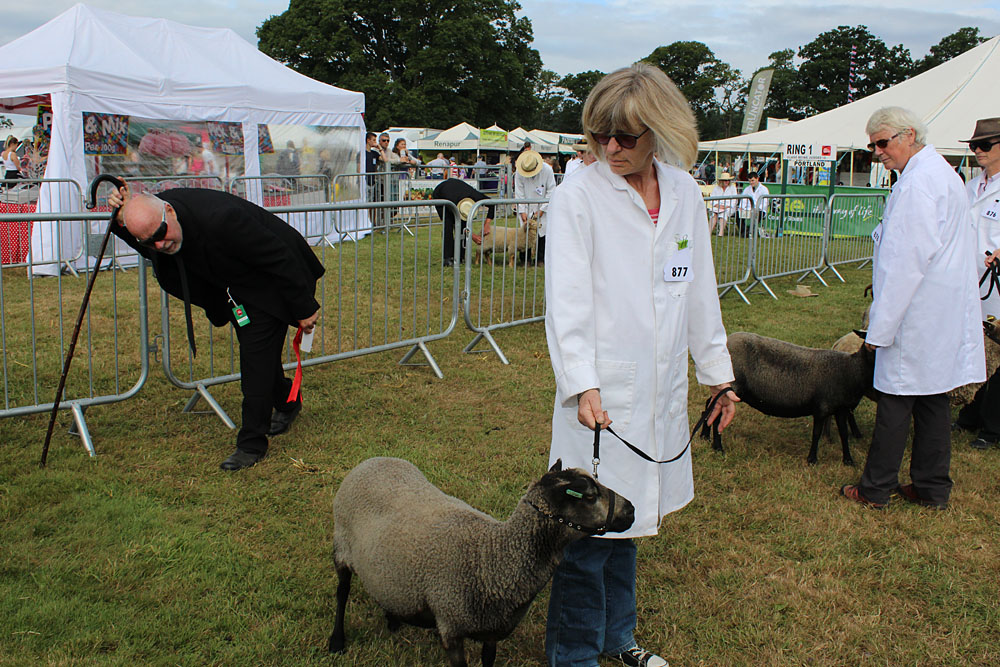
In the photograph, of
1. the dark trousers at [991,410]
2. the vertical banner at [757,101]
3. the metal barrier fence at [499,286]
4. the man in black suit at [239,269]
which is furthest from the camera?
A: the vertical banner at [757,101]

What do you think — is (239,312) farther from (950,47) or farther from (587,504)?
(950,47)

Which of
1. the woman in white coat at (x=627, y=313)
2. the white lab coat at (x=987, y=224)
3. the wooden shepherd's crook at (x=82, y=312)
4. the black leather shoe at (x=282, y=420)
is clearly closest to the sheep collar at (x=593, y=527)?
the woman in white coat at (x=627, y=313)

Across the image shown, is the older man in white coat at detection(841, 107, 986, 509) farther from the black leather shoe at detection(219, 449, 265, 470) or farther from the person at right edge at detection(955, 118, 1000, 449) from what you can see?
the black leather shoe at detection(219, 449, 265, 470)

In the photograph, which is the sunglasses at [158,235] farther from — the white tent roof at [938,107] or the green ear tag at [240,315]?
the white tent roof at [938,107]

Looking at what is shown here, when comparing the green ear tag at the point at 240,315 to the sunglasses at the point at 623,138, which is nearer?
the sunglasses at the point at 623,138

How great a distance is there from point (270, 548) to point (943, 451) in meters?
3.65

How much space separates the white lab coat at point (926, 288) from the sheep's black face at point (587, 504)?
2.41m

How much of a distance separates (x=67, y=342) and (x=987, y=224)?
777cm

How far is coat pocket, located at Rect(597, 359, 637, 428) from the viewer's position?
2.29 meters

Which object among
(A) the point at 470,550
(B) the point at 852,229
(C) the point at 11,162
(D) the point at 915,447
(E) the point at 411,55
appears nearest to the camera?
(A) the point at 470,550

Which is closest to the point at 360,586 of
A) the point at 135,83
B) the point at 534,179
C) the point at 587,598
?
the point at 587,598

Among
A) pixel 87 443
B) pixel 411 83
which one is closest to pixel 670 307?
pixel 87 443

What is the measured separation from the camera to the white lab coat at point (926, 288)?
12.3 ft

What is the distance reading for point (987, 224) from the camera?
5090 mm
